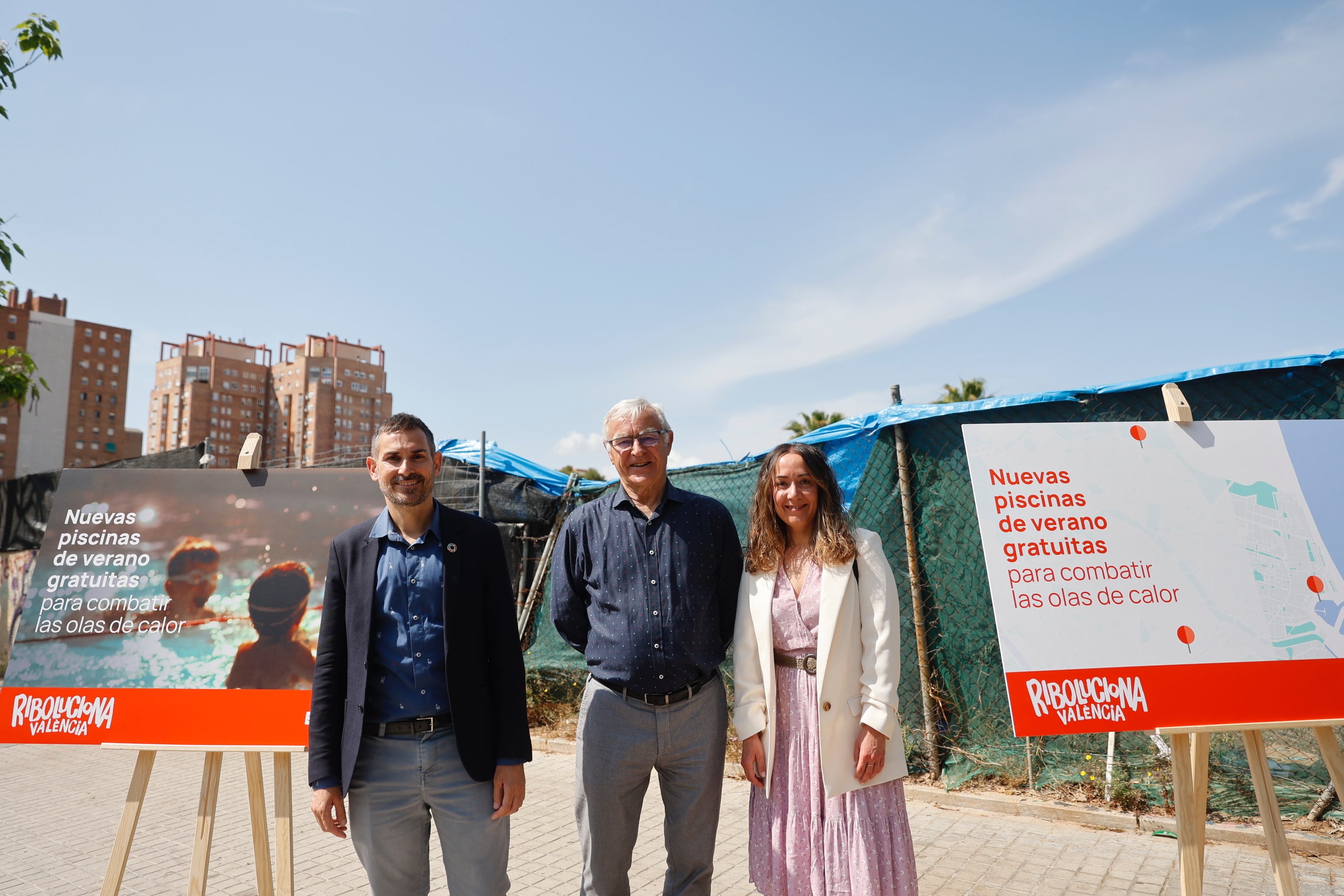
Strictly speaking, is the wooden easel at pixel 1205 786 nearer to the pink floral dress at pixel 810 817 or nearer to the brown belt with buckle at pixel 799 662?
the pink floral dress at pixel 810 817

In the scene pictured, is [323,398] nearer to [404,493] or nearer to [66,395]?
[66,395]

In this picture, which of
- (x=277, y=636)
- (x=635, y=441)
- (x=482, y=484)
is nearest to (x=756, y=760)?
(x=635, y=441)

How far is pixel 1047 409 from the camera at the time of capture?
4.47 meters

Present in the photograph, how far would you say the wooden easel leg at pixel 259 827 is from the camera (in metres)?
2.76

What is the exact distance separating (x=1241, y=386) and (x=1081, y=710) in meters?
2.34

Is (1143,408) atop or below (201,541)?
atop

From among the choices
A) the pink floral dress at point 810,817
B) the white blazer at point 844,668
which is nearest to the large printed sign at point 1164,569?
the white blazer at point 844,668

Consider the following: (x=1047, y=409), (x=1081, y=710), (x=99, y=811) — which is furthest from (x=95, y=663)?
(x=1047, y=409)

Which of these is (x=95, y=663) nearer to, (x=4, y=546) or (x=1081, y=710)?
(x=1081, y=710)

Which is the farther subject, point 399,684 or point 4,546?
point 4,546

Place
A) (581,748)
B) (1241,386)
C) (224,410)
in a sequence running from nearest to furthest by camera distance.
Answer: (581,748), (1241,386), (224,410)

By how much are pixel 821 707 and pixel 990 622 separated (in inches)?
101

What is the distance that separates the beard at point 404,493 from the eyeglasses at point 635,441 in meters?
0.69

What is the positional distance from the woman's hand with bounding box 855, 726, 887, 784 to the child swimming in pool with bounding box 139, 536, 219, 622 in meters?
2.58
